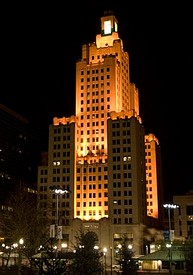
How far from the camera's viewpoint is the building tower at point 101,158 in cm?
13488

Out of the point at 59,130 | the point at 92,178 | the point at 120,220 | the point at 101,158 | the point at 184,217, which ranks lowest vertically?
the point at 120,220

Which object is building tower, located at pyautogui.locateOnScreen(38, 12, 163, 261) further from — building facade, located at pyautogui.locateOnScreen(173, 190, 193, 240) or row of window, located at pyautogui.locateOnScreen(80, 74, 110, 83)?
building facade, located at pyautogui.locateOnScreen(173, 190, 193, 240)

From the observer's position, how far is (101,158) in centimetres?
14975

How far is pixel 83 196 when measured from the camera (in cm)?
14588

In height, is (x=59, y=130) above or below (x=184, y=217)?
above

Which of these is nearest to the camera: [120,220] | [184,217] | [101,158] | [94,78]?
[120,220]

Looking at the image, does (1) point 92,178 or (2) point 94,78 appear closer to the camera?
(1) point 92,178

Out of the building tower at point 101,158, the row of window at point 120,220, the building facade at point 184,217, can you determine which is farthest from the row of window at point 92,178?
the building facade at point 184,217

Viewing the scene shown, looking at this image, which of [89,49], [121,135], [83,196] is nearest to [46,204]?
[83,196]

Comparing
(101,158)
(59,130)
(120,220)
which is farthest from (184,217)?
(59,130)

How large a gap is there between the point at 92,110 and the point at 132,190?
122 ft

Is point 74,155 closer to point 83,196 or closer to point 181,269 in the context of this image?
point 83,196

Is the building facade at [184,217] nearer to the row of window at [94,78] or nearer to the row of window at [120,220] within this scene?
the row of window at [120,220]

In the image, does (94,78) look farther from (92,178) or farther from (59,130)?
(92,178)
